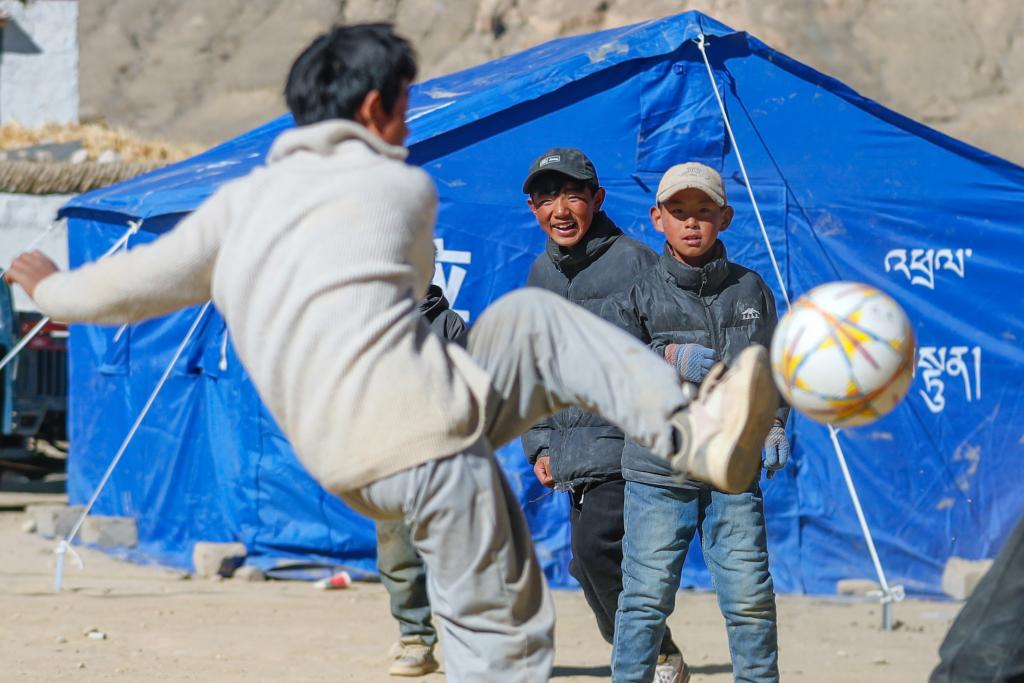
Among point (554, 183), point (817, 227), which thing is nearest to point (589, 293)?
point (554, 183)

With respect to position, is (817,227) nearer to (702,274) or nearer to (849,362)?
(702,274)

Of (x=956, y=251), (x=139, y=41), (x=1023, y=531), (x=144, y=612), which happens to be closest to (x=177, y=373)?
(x=144, y=612)

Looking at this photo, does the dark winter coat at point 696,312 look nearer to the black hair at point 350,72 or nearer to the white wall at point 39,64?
the black hair at point 350,72

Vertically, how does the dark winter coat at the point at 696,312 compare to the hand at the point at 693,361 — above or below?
above

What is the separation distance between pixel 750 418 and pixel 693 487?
1.49 meters

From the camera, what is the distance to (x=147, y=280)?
10.7 feet

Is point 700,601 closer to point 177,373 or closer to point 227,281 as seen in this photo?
point 177,373

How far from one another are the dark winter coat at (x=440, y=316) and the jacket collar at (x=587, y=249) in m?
0.47

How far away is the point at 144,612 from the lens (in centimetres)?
769

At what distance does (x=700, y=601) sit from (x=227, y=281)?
534 centimetres

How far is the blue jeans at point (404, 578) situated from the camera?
6.16 meters

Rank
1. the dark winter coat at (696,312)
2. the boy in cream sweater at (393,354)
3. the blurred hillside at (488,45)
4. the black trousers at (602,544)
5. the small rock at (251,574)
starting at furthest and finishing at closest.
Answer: the blurred hillside at (488,45) < the small rock at (251,574) < the black trousers at (602,544) < the dark winter coat at (696,312) < the boy in cream sweater at (393,354)

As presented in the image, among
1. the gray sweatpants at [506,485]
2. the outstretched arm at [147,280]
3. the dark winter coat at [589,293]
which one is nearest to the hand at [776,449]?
the dark winter coat at [589,293]

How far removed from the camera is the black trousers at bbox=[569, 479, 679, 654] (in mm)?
5293
